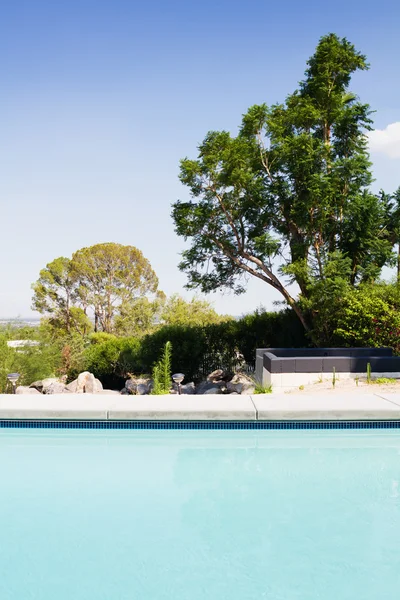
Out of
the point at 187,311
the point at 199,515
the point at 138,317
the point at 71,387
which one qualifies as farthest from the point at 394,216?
the point at 138,317

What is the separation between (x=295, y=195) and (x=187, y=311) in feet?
79.5

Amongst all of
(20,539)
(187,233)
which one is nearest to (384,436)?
(20,539)

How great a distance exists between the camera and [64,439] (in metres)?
7.23

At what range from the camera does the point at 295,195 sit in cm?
1473

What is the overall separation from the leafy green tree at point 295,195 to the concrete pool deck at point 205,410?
6.30 meters

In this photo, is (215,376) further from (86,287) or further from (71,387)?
(86,287)

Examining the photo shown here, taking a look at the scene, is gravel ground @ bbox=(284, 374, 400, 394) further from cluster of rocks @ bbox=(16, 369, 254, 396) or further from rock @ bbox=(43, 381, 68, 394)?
rock @ bbox=(43, 381, 68, 394)

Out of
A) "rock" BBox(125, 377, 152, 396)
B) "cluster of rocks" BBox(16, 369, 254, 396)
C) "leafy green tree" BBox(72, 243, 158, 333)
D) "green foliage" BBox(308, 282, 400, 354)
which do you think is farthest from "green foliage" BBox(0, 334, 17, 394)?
"leafy green tree" BBox(72, 243, 158, 333)

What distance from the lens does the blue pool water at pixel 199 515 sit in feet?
12.4

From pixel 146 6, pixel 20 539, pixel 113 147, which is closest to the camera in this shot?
pixel 20 539

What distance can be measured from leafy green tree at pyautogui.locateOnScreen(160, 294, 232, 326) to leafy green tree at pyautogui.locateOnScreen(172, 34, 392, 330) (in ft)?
69.6

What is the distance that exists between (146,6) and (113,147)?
7419 millimetres

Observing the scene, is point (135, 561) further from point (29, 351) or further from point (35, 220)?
point (35, 220)

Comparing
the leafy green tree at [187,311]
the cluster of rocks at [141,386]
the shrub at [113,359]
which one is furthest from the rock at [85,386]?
the leafy green tree at [187,311]
